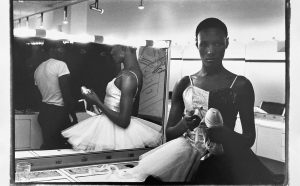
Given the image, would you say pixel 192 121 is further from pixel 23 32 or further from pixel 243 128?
pixel 23 32

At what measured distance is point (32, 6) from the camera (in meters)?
2.50

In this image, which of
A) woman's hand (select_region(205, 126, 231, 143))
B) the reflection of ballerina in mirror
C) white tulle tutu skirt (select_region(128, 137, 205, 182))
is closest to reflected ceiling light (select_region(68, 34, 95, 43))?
the reflection of ballerina in mirror

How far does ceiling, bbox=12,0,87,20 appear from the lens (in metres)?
2.46

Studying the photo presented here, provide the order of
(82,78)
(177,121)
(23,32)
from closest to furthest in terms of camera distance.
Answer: (23,32) → (82,78) → (177,121)

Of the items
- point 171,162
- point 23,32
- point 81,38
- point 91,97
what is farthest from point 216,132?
point 23,32

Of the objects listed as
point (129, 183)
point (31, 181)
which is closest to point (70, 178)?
point (31, 181)

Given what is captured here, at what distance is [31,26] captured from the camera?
8.05 feet

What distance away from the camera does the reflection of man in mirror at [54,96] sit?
250 centimetres

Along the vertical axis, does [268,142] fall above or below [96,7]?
below

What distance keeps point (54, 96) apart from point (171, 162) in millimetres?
1015

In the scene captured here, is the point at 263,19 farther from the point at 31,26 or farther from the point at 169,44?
the point at 31,26

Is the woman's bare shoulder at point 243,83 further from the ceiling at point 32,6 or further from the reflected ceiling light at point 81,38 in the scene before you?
the ceiling at point 32,6

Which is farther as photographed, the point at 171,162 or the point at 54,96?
the point at 171,162

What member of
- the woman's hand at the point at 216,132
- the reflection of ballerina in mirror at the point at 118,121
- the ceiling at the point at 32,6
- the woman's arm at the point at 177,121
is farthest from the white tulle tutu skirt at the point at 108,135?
the ceiling at the point at 32,6
